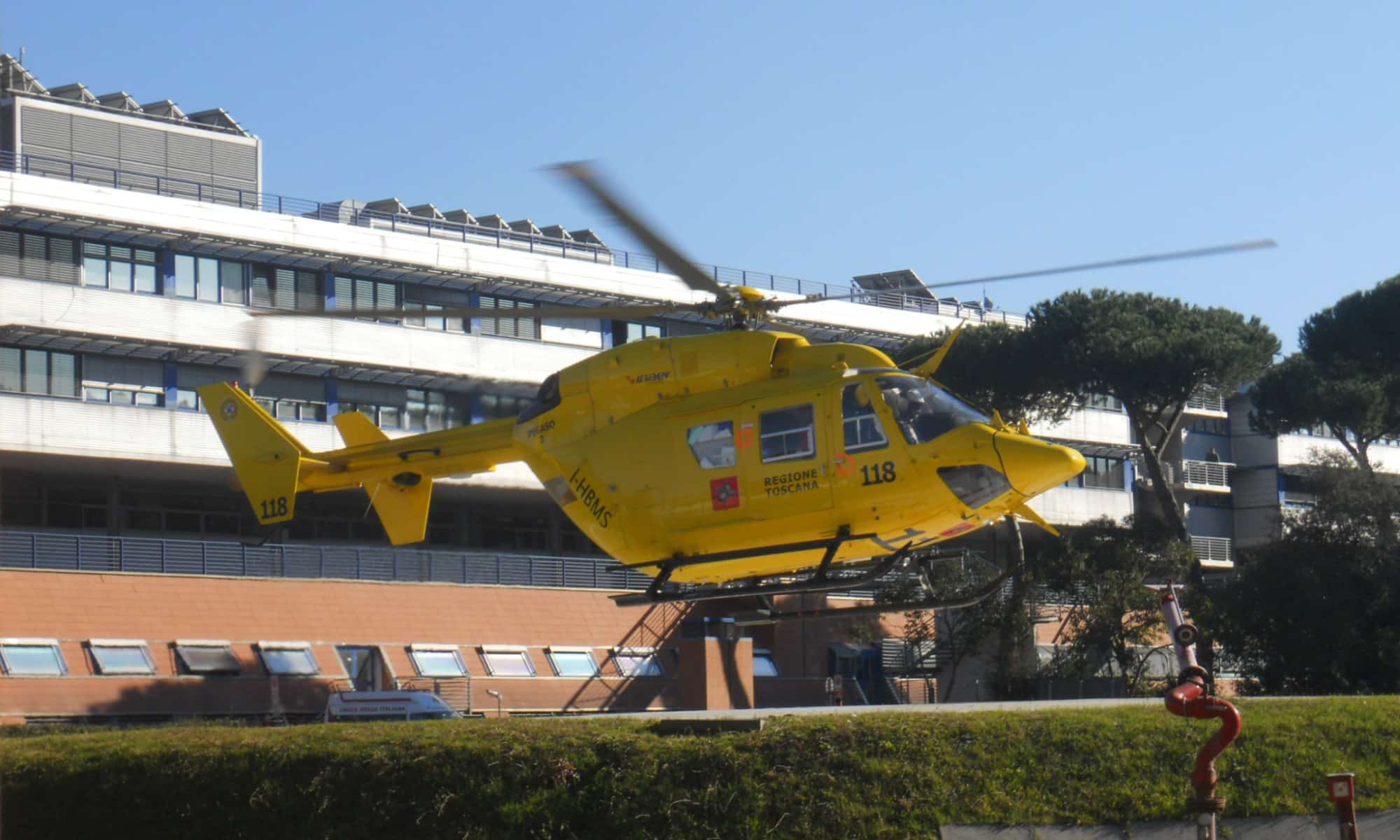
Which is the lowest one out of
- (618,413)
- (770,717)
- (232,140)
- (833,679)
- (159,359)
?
(833,679)

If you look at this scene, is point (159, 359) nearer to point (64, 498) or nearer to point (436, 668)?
point (64, 498)

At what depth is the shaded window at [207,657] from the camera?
115 ft

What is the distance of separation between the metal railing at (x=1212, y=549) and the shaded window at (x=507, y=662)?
32716 millimetres

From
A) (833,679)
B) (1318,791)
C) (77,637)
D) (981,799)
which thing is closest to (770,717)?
(981,799)

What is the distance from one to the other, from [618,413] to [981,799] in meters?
5.48

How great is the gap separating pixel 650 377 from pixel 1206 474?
172 ft

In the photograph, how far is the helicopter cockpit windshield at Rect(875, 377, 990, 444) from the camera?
615 inches

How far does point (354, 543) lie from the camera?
45094mm

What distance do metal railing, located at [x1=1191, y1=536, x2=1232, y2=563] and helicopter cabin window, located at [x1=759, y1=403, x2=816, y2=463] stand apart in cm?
5025

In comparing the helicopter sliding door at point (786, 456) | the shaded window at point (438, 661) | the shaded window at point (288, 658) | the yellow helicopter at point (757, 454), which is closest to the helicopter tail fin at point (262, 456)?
the yellow helicopter at point (757, 454)

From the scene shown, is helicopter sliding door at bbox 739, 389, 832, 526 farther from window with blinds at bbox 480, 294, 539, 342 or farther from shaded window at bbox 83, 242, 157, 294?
window with blinds at bbox 480, 294, 539, 342

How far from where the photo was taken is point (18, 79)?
45250 millimetres

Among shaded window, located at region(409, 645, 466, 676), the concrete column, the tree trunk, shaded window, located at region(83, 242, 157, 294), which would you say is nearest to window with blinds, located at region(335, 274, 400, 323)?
shaded window, located at region(83, 242, 157, 294)

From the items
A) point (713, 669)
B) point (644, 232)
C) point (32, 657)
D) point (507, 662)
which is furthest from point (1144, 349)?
point (644, 232)
